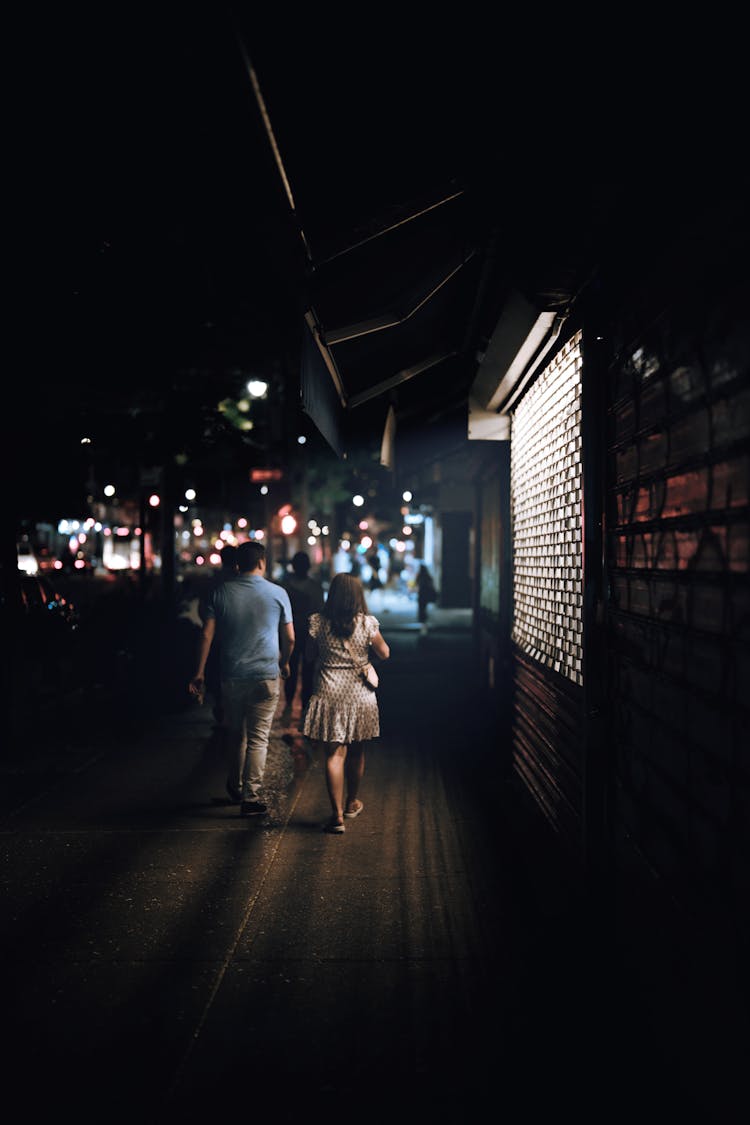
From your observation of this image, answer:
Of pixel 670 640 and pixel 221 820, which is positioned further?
pixel 221 820

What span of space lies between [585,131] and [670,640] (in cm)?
207

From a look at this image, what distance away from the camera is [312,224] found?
18.0 ft

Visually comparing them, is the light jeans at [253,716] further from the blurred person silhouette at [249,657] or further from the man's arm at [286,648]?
the man's arm at [286,648]

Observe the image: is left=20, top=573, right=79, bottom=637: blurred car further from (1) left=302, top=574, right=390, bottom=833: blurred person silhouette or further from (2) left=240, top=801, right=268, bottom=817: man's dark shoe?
(1) left=302, top=574, right=390, bottom=833: blurred person silhouette

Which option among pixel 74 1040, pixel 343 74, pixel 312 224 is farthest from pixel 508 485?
pixel 74 1040

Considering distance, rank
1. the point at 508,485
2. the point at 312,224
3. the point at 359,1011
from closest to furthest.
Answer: the point at 359,1011 < the point at 312,224 < the point at 508,485

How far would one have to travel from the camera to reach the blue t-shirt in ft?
23.8

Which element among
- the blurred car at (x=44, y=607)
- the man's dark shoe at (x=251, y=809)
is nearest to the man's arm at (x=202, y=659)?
the man's dark shoe at (x=251, y=809)

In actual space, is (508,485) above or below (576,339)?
below

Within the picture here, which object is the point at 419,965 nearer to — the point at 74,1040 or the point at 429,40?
the point at 74,1040

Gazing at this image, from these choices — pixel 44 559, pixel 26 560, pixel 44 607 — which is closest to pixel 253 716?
pixel 44 607

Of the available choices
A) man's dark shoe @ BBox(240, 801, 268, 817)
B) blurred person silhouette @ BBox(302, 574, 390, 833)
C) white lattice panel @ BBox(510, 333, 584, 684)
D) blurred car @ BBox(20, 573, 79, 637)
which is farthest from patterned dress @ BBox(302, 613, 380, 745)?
blurred car @ BBox(20, 573, 79, 637)

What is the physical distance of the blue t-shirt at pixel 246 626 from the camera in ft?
23.8

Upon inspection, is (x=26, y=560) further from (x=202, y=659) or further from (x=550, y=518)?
(x=550, y=518)
